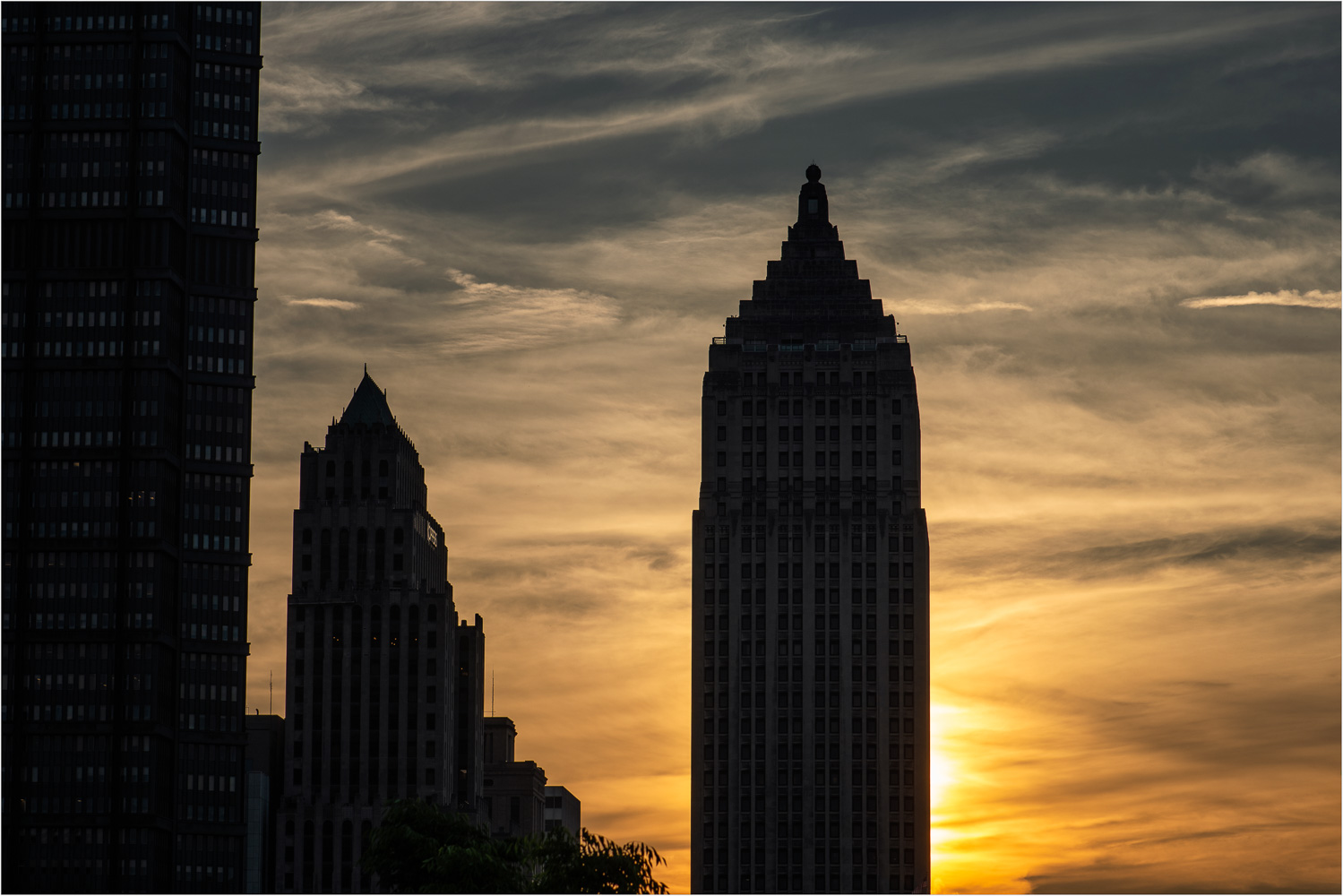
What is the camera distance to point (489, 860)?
110m

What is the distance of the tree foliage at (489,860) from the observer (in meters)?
110

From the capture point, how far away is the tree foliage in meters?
110

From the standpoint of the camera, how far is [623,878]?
115m

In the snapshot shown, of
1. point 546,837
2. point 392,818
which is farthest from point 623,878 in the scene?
point 392,818

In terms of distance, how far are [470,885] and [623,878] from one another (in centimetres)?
917

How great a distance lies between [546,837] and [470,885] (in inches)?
256

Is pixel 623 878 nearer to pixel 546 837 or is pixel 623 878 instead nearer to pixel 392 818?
pixel 546 837

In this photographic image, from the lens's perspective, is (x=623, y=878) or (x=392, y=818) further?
(x=392, y=818)

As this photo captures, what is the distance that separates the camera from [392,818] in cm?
12394

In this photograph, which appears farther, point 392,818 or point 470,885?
point 392,818

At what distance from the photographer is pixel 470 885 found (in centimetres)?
10962

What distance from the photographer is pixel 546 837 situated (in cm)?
11506

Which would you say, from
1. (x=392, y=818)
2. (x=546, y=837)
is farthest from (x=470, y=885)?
(x=392, y=818)
